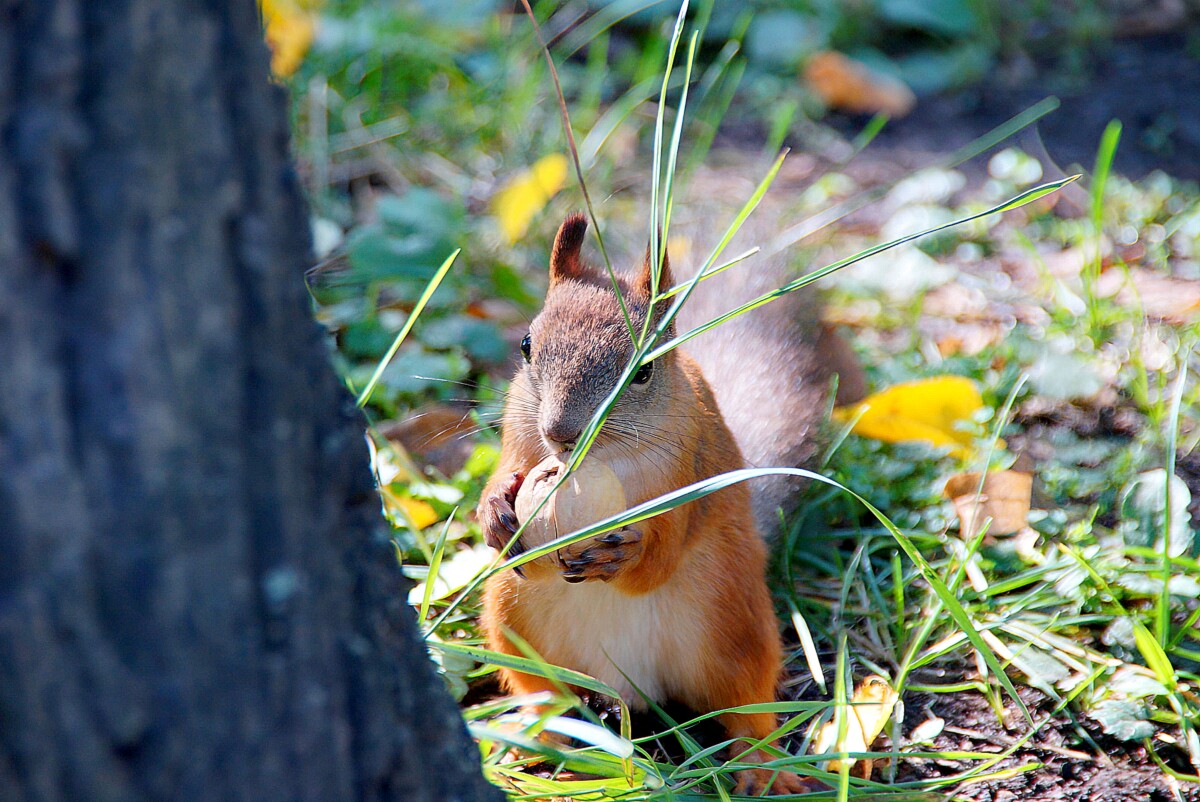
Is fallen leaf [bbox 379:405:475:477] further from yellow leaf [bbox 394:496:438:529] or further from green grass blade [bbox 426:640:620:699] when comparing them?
green grass blade [bbox 426:640:620:699]

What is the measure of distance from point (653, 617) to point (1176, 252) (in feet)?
5.33

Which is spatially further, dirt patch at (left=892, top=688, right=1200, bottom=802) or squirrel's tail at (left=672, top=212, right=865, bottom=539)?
squirrel's tail at (left=672, top=212, right=865, bottom=539)

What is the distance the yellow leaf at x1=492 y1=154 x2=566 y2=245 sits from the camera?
2.26 metres

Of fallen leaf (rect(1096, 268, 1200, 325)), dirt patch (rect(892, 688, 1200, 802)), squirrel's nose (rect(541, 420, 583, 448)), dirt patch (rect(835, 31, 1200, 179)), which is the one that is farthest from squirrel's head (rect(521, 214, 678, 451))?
dirt patch (rect(835, 31, 1200, 179))

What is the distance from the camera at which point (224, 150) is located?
63cm

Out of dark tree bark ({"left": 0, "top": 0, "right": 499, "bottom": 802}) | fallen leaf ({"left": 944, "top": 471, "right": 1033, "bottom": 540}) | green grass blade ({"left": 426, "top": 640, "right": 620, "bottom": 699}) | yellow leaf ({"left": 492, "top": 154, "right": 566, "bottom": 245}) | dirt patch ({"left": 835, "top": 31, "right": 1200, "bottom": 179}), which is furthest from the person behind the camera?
dirt patch ({"left": 835, "top": 31, "right": 1200, "bottom": 179})

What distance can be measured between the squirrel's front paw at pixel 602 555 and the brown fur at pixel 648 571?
0.07 ft

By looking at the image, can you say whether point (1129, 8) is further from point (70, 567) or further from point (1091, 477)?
point (70, 567)

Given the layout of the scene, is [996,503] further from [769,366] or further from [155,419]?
[155,419]

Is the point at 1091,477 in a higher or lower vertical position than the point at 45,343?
lower

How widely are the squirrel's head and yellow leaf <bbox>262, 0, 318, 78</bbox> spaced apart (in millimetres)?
1488

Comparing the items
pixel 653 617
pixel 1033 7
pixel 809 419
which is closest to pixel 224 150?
pixel 653 617

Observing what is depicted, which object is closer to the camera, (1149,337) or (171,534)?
(171,534)

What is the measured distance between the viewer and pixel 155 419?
605mm
